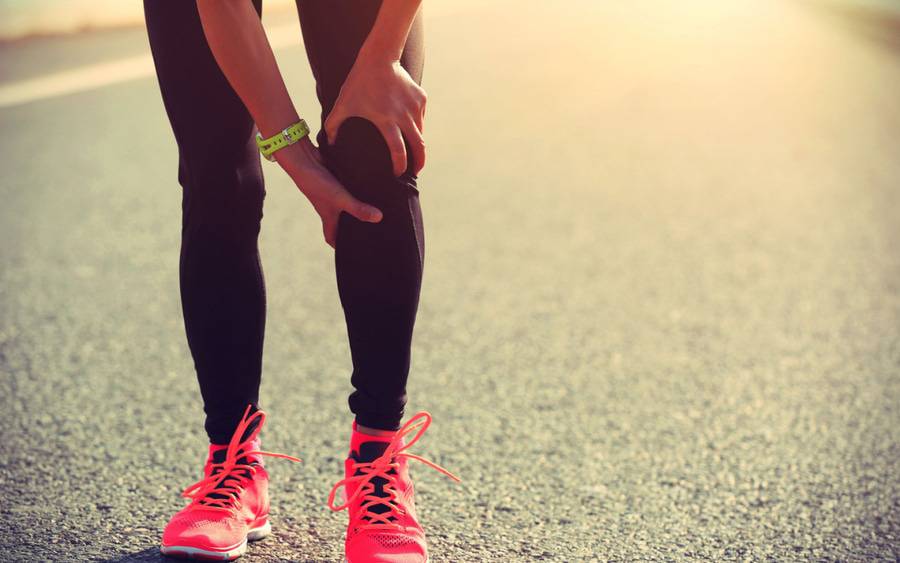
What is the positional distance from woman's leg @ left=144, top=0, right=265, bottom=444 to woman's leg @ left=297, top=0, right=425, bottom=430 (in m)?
0.17

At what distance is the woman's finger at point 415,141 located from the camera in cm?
174

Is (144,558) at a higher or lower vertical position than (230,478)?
lower

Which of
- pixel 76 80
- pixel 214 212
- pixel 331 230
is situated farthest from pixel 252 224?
pixel 76 80

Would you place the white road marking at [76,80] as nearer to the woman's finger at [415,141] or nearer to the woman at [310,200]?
the woman at [310,200]

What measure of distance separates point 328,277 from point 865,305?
1862 millimetres

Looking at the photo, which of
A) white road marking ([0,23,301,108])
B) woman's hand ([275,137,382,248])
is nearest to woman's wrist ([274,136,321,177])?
woman's hand ([275,137,382,248])

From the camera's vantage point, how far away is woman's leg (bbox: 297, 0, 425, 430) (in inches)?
68.4

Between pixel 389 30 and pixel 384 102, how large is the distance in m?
0.12

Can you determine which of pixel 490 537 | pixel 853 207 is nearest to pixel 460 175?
pixel 853 207

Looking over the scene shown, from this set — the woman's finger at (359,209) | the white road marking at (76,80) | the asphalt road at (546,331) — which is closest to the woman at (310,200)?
the woman's finger at (359,209)

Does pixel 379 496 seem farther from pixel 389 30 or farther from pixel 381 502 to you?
pixel 389 30

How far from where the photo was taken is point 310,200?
69.4 inches

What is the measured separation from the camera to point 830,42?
807 centimetres

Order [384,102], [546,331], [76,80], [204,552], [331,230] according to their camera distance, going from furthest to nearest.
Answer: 1. [76,80]
2. [546,331]
3. [204,552]
4. [331,230]
5. [384,102]
